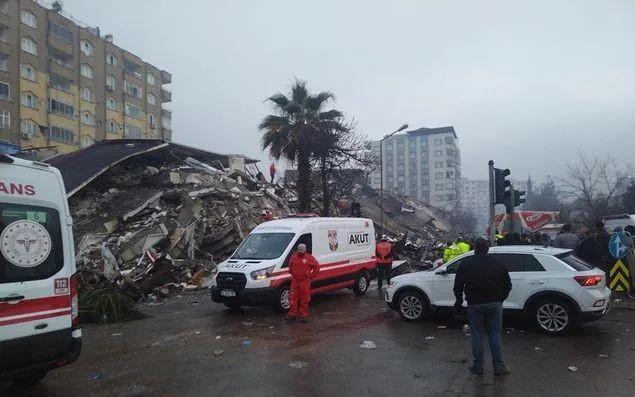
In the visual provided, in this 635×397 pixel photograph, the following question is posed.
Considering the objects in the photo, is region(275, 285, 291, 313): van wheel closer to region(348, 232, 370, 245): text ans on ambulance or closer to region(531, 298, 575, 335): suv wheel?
region(348, 232, 370, 245): text ans on ambulance

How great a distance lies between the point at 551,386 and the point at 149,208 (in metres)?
18.1

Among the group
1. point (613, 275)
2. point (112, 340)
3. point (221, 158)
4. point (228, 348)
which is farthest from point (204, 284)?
point (221, 158)

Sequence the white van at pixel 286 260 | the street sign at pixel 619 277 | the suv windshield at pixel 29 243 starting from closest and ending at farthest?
1. the suv windshield at pixel 29 243
2. the white van at pixel 286 260
3. the street sign at pixel 619 277

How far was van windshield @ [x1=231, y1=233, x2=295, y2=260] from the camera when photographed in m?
11.6

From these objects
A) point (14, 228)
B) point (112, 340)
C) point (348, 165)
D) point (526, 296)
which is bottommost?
point (112, 340)

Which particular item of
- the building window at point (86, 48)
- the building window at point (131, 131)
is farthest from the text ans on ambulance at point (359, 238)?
the building window at point (131, 131)

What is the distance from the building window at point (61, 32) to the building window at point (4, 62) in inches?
280

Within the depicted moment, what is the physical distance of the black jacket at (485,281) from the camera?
6227 mm

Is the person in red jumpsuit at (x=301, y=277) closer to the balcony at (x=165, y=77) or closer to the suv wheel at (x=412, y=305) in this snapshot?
the suv wheel at (x=412, y=305)

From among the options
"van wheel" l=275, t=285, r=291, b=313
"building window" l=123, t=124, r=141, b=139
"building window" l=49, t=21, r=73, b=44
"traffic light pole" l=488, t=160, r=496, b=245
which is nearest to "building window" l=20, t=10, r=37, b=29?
"building window" l=49, t=21, r=73, b=44

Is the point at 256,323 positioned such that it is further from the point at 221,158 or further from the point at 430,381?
the point at 221,158

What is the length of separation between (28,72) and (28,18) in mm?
5420

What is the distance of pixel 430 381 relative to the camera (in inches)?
244

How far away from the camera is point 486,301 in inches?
245
